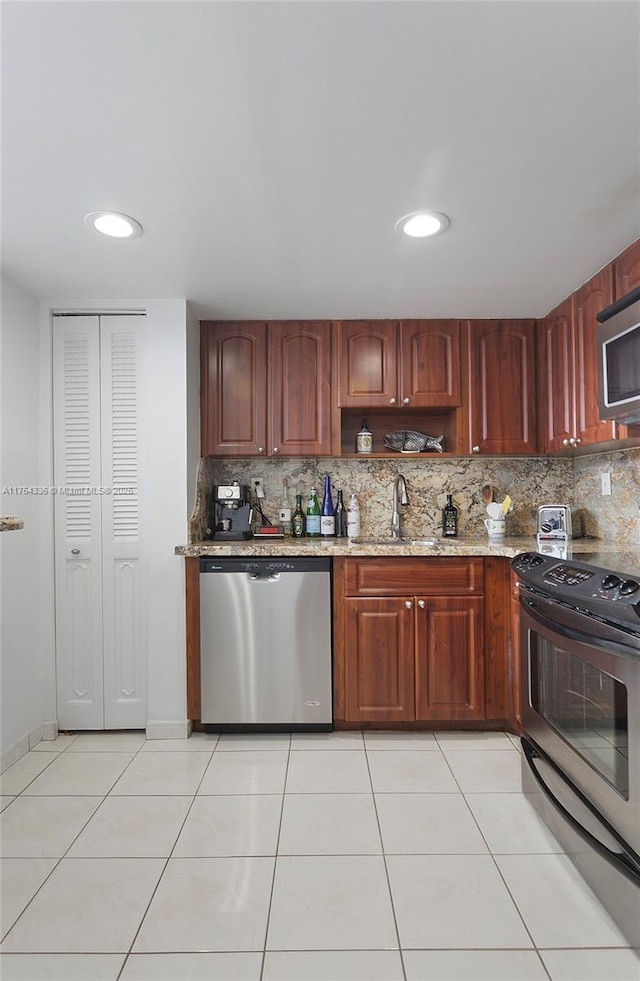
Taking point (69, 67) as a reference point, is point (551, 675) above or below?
below

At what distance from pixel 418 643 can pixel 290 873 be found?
1242mm

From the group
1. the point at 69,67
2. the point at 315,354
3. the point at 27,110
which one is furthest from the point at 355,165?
the point at 315,354

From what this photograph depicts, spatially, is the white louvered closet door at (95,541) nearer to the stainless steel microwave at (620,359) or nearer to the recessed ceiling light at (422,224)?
the recessed ceiling light at (422,224)

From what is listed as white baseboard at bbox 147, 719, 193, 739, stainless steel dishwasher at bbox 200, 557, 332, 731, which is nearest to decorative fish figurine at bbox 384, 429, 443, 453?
stainless steel dishwasher at bbox 200, 557, 332, 731

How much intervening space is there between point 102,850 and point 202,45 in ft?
7.82

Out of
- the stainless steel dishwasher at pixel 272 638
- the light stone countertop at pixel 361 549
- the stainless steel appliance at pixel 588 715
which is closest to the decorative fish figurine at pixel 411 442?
the light stone countertop at pixel 361 549

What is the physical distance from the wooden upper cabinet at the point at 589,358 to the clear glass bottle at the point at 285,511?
1670 millimetres

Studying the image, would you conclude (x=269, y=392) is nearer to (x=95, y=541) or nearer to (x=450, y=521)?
(x=95, y=541)

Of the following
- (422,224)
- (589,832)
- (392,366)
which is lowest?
(589,832)

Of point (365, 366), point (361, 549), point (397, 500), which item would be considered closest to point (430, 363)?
point (365, 366)

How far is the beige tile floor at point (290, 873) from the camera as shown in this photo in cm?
139

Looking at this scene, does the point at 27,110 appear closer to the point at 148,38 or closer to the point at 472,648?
the point at 148,38

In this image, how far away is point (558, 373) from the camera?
2.83 m

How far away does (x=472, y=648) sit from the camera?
2699mm
